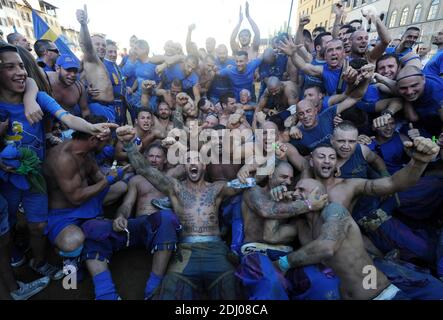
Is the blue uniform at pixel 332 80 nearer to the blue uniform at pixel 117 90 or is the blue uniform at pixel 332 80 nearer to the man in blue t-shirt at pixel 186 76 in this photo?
the man in blue t-shirt at pixel 186 76

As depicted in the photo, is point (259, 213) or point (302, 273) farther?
point (259, 213)

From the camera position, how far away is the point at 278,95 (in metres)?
5.71

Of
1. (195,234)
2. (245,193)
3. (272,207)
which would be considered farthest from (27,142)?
(272,207)

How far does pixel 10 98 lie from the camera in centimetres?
255

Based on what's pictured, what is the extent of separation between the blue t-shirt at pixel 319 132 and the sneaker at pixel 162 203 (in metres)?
2.19

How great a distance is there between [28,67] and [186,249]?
279cm

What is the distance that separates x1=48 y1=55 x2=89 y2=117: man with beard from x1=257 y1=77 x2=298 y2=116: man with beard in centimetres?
368

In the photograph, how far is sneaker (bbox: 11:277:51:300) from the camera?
8.59 feet

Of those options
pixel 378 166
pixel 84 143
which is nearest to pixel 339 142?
pixel 378 166

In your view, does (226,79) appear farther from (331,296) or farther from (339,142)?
(331,296)

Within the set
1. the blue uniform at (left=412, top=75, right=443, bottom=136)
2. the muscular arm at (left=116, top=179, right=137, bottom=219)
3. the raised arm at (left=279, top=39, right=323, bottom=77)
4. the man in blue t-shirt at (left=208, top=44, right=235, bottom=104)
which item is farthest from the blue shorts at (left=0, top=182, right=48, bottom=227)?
the blue uniform at (left=412, top=75, right=443, bottom=136)

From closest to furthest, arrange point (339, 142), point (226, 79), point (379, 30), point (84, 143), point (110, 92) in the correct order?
point (84, 143)
point (339, 142)
point (379, 30)
point (110, 92)
point (226, 79)

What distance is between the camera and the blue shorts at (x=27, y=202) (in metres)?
2.62

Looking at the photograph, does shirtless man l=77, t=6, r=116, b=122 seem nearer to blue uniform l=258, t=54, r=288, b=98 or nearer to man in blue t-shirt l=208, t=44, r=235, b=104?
man in blue t-shirt l=208, t=44, r=235, b=104
